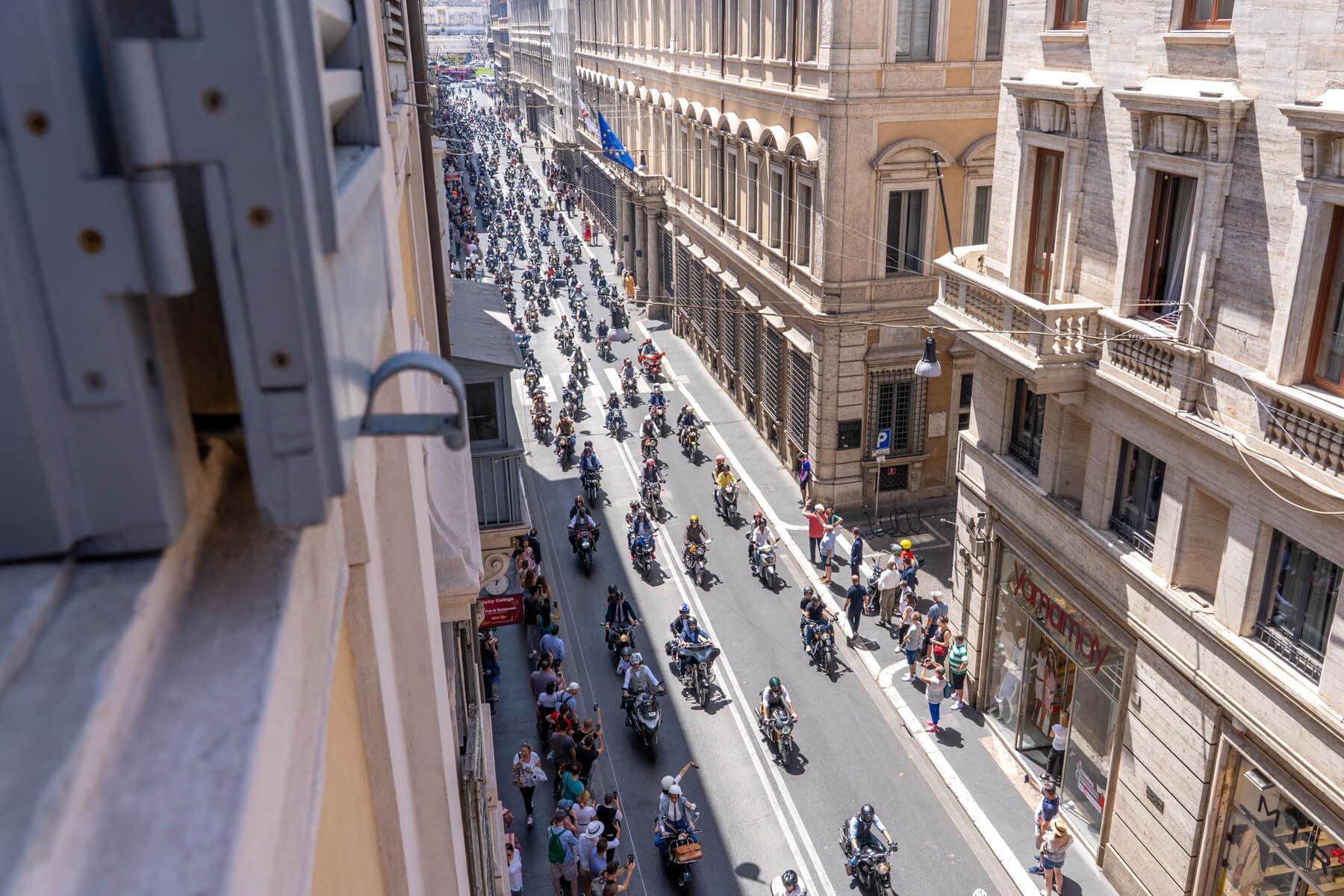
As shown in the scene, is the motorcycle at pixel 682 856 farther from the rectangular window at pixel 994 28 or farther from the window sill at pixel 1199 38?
the rectangular window at pixel 994 28

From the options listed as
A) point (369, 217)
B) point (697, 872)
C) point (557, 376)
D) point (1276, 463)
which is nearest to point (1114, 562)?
point (1276, 463)

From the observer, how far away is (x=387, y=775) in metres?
3.51

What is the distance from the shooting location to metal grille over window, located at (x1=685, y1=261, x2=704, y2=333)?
37.5m

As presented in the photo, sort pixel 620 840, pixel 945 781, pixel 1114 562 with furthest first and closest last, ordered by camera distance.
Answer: pixel 945 781, pixel 620 840, pixel 1114 562

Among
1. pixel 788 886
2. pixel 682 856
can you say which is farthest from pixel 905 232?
pixel 788 886

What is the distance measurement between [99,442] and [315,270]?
0.41m

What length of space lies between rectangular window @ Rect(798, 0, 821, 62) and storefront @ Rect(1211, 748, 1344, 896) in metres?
17.7

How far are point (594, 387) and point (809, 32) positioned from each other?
1571 centimetres

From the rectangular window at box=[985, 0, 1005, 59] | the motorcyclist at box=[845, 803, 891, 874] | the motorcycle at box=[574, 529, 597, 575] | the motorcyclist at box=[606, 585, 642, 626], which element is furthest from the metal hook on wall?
the rectangular window at box=[985, 0, 1005, 59]

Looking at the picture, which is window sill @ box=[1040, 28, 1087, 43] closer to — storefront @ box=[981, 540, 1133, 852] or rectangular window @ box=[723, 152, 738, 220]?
storefront @ box=[981, 540, 1133, 852]

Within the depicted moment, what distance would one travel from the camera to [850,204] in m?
23.8

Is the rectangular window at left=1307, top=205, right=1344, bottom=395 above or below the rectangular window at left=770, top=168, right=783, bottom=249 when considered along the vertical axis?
above

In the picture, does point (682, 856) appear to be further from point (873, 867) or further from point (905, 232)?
point (905, 232)

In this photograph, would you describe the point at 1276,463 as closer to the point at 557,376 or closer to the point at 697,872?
the point at 697,872
